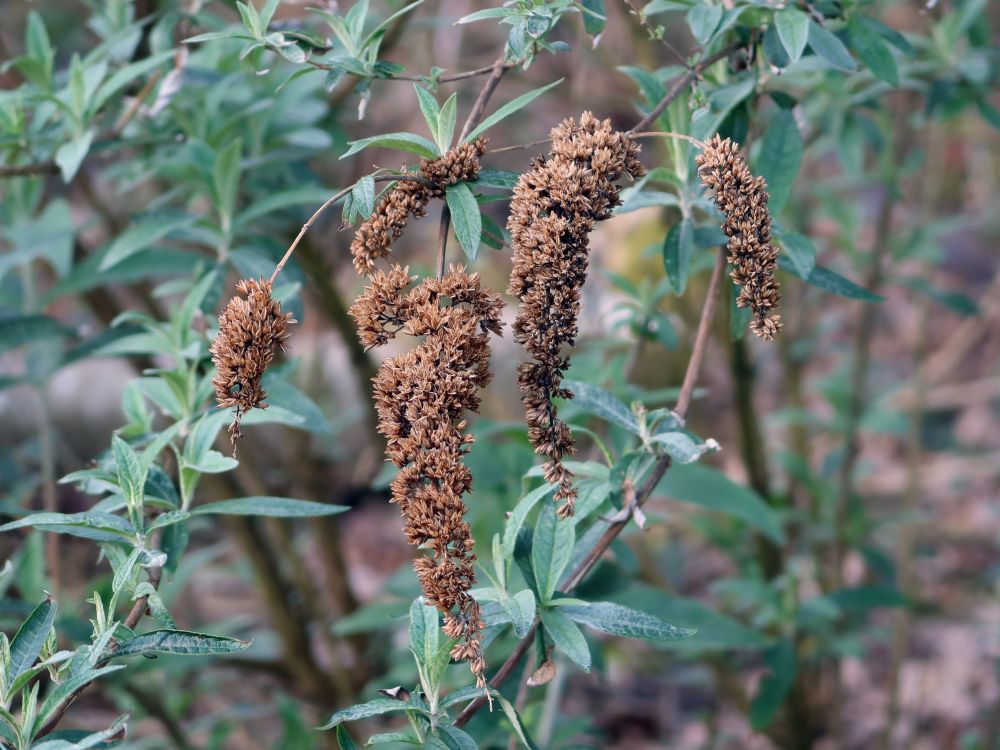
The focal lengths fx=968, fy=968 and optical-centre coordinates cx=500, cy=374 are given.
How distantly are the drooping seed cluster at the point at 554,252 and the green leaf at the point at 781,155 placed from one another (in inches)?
16.8

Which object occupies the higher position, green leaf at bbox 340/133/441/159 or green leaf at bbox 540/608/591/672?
green leaf at bbox 340/133/441/159

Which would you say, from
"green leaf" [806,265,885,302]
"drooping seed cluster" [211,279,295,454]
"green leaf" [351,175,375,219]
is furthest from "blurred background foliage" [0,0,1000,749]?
"drooping seed cluster" [211,279,295,454]

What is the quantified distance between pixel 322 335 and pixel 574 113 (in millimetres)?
1420

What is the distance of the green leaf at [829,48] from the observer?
3.82ft

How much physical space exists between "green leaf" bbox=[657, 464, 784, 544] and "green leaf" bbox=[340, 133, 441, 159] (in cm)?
84

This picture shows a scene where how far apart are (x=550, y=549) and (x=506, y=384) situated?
2.80 metres

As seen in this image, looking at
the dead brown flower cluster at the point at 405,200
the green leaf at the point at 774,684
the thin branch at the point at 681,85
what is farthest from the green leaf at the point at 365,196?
the green leaf at the point at 774,684

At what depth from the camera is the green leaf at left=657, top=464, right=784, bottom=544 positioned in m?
1.66

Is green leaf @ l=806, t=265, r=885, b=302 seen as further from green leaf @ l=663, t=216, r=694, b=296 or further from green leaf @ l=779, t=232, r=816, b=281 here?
green leaf @ l=663, t=216, r=694, b=296

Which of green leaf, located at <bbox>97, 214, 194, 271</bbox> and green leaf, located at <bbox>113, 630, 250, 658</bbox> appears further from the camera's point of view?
green leaf, located at <bbox>97, 214, 194, 271</bbox>

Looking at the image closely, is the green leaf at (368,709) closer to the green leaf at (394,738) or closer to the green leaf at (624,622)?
the green leaf at (394,738)

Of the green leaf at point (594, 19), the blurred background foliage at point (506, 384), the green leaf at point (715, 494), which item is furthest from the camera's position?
the green leaf at point (715, 494)

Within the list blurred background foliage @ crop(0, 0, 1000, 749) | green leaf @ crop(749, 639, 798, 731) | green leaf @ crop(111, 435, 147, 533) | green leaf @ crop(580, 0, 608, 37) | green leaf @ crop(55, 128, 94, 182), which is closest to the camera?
green leaf @ crop(111, 435, 147, 533)

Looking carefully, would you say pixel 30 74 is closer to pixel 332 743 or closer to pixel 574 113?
pixel 332 743
